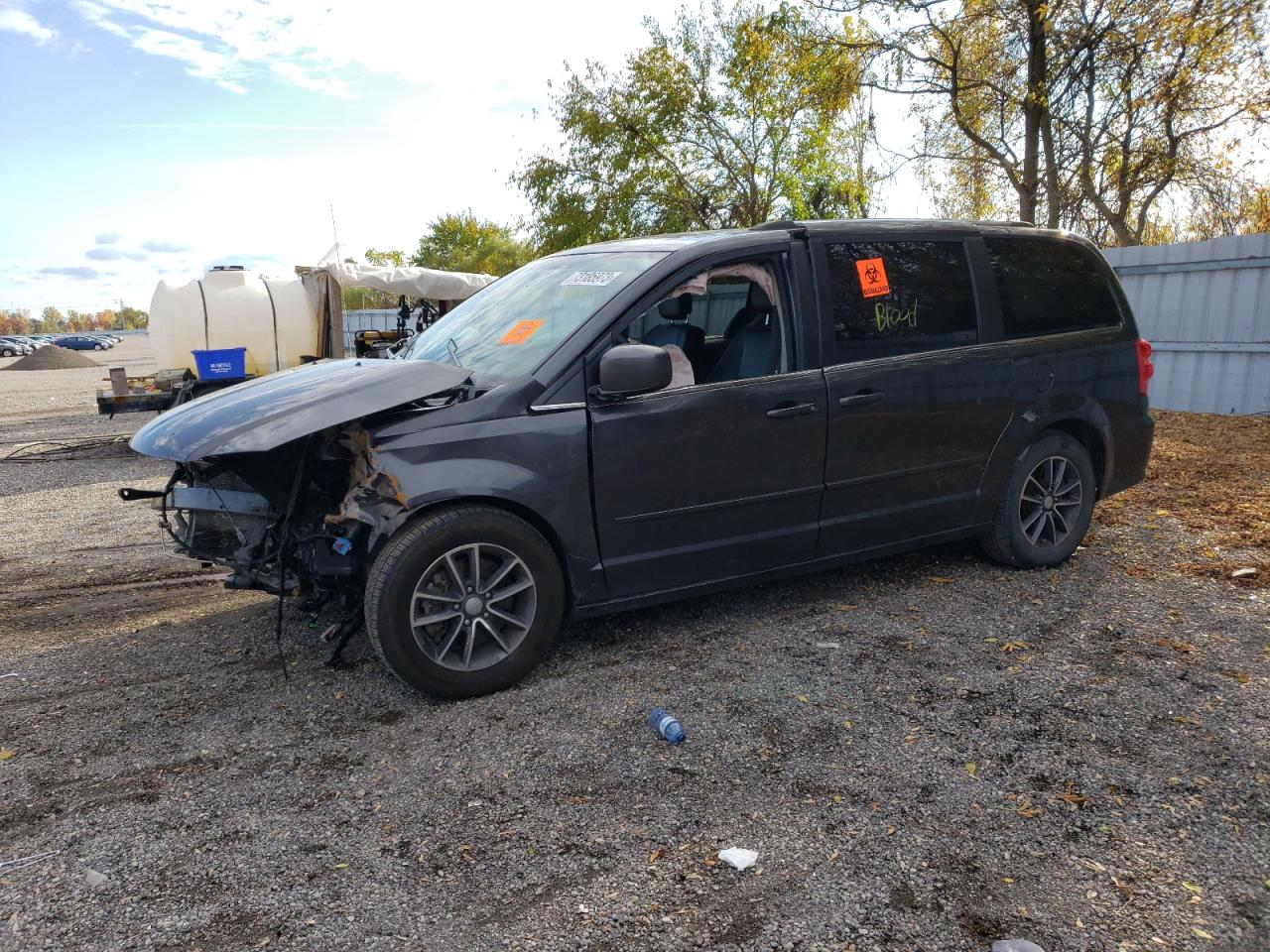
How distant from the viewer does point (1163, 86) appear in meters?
13.2

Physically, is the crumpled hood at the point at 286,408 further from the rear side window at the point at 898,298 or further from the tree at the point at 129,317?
the tree at the point at 129,317

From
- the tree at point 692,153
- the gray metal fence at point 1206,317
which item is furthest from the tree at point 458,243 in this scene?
the gray metal fence at point 1206,317

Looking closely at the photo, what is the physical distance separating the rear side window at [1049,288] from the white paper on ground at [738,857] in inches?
137

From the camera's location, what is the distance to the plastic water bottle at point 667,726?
3.41 meters

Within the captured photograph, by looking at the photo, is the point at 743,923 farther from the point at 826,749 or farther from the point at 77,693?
the point at 77,693

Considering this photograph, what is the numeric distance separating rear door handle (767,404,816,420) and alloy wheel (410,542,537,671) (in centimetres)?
141

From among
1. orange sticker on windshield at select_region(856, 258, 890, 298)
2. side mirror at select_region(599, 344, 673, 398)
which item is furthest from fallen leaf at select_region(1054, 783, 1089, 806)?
orange sticker on windshield at select_region(856, 258, 890, 298)

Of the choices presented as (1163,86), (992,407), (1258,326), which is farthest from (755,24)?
(992,407)

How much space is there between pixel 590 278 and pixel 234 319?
10.9 meters

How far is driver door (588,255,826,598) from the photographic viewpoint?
3965 millimetres

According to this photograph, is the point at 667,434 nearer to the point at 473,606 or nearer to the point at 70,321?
the point at 473,606

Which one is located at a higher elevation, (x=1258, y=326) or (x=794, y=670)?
(x=1258, y=326)

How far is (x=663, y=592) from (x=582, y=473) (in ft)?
2.38

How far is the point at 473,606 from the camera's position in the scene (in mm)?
3738
